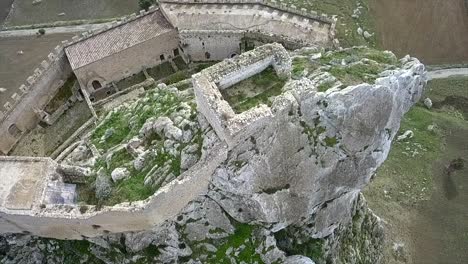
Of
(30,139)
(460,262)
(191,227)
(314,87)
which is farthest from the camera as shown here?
(30,139)

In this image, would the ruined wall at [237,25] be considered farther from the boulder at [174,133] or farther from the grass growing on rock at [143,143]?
the boulder at [174,133]

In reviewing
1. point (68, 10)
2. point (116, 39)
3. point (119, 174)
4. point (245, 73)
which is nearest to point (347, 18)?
point (116, 39)

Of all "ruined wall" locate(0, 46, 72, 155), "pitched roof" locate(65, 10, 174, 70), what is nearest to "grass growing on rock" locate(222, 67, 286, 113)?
"pitched roof" locate(65, 10, 174, 70)

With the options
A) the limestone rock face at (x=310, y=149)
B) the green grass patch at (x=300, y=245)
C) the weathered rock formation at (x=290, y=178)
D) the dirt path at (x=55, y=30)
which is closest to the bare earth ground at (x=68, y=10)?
the dirt path at (x=55, y=30)

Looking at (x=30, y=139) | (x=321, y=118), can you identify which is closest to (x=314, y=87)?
(x=321, y=118)

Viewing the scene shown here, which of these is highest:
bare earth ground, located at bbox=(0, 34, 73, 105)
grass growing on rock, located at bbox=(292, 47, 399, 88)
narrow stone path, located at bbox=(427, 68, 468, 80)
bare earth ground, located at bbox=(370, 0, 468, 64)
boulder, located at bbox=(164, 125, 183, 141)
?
grass growing on rock, located at bbox=(292, 47, 399, 88)

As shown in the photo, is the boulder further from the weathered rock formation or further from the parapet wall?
the parapet wall

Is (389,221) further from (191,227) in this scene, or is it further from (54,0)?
(54,0)
